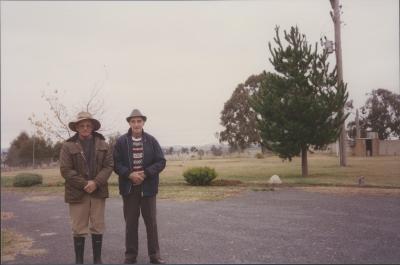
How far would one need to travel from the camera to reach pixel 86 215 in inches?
241

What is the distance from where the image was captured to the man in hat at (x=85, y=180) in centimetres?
604

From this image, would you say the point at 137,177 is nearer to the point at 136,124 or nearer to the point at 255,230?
the point at 136,124

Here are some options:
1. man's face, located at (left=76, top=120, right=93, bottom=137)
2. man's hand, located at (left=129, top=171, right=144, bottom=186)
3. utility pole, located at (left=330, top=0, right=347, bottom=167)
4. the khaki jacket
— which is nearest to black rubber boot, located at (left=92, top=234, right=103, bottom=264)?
the khaki jacket

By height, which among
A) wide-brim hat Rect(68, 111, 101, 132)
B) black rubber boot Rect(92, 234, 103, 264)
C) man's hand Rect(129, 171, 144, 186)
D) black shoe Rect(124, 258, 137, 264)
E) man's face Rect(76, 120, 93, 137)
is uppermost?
wide-brim hat Rect(68, 111, 101, 132)

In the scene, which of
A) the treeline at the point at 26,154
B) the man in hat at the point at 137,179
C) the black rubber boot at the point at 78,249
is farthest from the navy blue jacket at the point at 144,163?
the treeline at the point at 26,154

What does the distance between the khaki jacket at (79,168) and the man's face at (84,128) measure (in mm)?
122

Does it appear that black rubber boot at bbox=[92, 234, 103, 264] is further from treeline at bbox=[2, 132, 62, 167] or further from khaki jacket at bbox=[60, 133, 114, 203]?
treeline at bbox=[2, 132, 62, 167]

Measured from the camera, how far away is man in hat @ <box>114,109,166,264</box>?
6059 mm

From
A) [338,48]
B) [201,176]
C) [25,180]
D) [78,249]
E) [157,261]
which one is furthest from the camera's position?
[338,48]

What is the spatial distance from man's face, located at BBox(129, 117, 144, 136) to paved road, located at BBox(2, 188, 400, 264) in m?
1.74

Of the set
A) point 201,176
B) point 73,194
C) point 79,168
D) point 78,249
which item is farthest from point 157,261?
point 201,176

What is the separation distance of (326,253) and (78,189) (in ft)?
11.2

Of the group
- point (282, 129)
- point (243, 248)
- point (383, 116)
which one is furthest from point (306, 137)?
point (243, 248)

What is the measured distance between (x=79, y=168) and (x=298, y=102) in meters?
14.0
